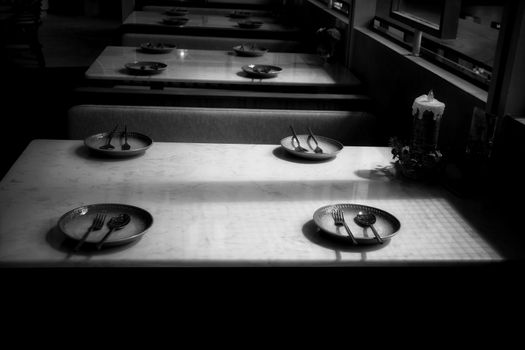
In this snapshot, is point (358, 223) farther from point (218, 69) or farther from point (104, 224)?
point (218, 69)

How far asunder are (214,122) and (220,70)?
1.62ft

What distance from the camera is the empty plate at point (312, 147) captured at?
1.99 meters

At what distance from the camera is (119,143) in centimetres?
206

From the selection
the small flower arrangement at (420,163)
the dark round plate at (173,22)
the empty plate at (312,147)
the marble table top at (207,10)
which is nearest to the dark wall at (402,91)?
the small flower arrangement at (420,163)

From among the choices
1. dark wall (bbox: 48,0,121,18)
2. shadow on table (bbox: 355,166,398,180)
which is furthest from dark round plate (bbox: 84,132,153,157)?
dark wall (bbox: 48,0,121,18)

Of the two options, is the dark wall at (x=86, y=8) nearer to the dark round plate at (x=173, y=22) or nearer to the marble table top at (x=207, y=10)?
the marble table top at (x=207, y=10)

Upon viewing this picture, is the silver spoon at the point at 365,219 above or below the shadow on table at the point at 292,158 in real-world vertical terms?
above

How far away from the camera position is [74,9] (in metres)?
11.5

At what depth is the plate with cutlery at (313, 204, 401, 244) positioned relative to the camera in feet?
4.63

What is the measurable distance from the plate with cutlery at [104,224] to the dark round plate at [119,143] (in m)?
0.43

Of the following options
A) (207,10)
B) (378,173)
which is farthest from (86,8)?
(378,173)

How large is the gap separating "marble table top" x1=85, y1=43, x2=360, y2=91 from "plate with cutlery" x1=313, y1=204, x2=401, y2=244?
1.45m

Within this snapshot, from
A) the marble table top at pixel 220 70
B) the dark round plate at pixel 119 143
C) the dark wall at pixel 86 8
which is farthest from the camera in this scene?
the dark wall at pixel 86 8
